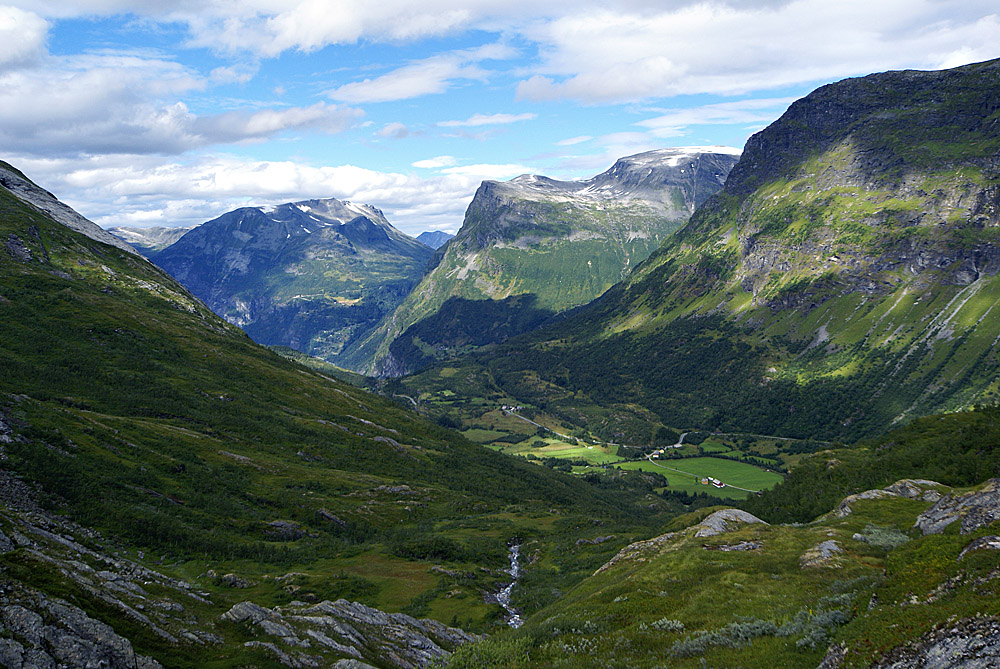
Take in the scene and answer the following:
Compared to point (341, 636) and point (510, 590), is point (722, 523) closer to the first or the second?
point (510, 590)

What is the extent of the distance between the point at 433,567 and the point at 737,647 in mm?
69461

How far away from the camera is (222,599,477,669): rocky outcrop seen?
125 ft

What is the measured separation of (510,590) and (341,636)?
5319cm

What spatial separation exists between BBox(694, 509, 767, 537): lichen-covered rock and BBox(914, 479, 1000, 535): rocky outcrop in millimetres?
25712

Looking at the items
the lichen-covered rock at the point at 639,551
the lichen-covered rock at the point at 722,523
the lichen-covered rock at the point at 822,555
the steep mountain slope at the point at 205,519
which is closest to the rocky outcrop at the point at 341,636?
the steep mountain slope at the point at 205,519

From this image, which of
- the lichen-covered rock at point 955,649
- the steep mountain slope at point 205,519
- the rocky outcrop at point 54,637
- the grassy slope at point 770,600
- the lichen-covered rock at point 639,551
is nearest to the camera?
the lichen-covered rock at point 955,649

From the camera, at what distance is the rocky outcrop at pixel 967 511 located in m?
34.8

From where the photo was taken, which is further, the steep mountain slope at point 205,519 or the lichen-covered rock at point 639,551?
the lichen-covered rock at point 639,551

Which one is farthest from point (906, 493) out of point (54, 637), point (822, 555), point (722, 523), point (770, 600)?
point (54, 637)

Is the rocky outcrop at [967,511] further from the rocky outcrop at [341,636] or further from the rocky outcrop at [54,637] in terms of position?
the rocky outcrop at [54,637]

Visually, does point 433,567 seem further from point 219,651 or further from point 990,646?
point 990,646

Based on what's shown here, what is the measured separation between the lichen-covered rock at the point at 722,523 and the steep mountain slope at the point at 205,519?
78.9ft

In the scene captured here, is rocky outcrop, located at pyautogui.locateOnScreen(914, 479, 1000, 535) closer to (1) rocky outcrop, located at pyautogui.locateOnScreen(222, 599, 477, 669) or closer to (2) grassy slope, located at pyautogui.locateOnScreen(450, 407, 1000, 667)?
(2) grassy slope, located at pyautogui.locateOnScreen(450, 407, 1000, 667)

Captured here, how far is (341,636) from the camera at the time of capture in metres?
43.3
